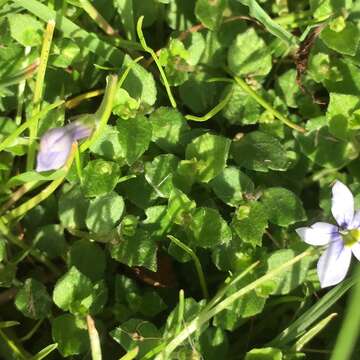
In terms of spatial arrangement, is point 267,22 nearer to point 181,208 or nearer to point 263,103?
point 263,103

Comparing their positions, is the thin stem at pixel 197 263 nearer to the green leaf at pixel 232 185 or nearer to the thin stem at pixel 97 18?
the green leaf at pixel 232 185

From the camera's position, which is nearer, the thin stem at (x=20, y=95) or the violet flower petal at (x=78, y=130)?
the violet flower petal at (x=78, y=130)

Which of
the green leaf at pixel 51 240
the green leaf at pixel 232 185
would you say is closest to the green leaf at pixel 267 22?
the green leaf at pixel 232 185

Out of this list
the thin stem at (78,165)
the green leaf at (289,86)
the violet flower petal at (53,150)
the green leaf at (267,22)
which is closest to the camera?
the violet flower petal at (53,150)

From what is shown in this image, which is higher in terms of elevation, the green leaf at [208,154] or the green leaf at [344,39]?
the green leaf at [344,39]

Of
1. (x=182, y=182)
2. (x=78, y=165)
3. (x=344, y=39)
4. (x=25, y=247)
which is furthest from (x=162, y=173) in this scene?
(x=344, y=39)

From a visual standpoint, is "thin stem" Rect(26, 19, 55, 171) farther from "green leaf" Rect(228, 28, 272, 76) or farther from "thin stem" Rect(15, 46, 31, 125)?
"green leaf" Rect(228, 28, 272, 76)
